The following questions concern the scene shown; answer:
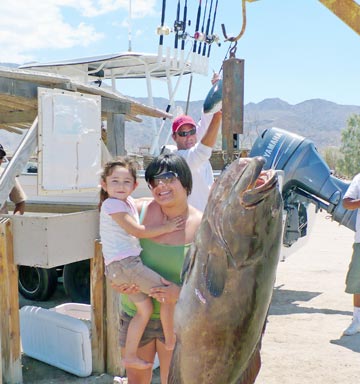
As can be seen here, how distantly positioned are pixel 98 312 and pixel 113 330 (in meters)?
0.20

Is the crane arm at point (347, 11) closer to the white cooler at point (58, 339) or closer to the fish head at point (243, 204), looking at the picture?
the fish head at point (243, 204)

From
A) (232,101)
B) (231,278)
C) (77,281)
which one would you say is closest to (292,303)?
(77,281)

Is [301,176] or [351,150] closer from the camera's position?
[301,176]

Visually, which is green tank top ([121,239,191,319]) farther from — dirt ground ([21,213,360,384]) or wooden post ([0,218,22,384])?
dirt ground ([21,213,360,384])

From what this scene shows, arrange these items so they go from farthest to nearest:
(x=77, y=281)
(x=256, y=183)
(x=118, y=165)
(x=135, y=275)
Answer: (x=77, y=281) < (x=118, y=165) < (x=135, y=275) < (x=256, y=183)

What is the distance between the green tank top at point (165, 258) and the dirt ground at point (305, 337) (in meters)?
2.09

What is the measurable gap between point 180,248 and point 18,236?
1.93 meters

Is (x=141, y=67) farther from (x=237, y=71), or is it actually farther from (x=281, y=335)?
(x=237, y=71)

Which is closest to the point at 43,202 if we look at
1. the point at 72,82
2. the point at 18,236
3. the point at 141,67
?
the point at 72,82

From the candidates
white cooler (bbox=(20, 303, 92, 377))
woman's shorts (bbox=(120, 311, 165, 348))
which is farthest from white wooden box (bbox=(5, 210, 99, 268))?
woman's shorts (bbox=(120, 311, 165, 348))

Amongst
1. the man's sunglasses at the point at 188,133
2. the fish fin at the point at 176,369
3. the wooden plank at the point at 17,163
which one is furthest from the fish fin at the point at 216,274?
the wooden plank at the point at 17,163

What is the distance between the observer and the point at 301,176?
25.1 feet

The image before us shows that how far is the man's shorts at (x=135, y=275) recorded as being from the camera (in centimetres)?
293

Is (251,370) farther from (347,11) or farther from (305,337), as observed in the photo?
(305,337)
